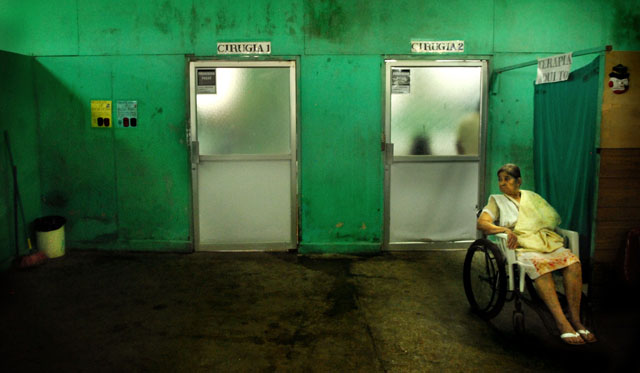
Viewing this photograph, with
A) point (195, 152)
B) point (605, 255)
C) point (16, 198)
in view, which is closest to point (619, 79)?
point (605, 255)

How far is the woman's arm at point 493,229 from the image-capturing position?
11.1 feet

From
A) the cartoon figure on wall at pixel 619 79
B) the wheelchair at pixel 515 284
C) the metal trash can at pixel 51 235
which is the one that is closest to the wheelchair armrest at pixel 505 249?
the wheelchair at pixel 515 284

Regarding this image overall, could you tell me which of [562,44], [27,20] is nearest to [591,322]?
[562,44]

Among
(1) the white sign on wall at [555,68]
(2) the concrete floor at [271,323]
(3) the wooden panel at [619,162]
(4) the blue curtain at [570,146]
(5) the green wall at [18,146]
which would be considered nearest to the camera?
(2) the concrete floor at [271,323]

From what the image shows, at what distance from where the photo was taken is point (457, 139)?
5.60m

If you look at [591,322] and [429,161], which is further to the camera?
[429,161]

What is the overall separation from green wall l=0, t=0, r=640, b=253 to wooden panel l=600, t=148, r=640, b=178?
6.97 ft

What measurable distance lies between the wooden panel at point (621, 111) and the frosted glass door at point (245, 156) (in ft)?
10.5

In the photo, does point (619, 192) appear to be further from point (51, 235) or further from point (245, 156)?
point (51, 235)

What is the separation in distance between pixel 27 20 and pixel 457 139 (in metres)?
5.23

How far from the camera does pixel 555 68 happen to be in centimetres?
387

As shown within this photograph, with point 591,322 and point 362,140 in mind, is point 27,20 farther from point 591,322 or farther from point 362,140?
point 591,322

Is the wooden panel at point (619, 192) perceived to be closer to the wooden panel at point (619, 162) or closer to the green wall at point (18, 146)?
the wooden panel at point (619, 162)

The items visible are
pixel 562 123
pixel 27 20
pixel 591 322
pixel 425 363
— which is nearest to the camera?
pixel 425 363
